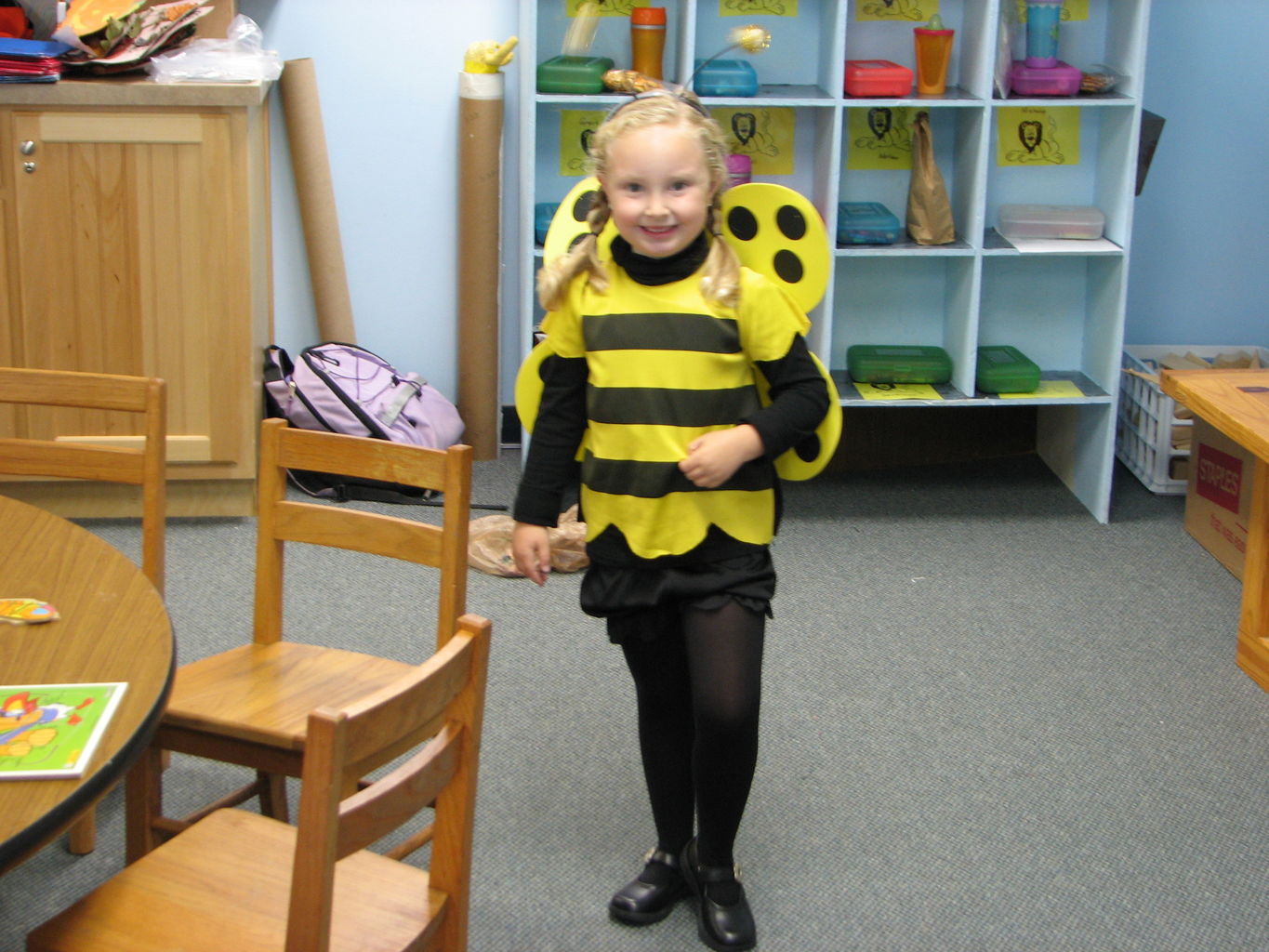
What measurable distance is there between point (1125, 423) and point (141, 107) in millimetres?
2579

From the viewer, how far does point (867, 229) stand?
3504mm

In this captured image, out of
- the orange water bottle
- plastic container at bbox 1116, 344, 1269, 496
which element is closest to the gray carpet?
plastic container at bbox 1116, 344, 1269, 496

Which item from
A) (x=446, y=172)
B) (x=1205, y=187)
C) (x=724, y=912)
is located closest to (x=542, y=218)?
(x=446, y=172)

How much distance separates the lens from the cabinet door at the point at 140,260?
3186mm

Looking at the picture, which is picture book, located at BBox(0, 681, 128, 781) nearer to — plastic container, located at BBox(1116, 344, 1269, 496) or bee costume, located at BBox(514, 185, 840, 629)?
bee costume, located at BBox(514, 185, 840, 629)

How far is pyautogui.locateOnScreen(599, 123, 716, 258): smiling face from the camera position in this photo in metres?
1.66

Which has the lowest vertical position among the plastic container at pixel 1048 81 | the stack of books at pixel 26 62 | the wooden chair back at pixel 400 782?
the wooden chair back at pixel 400 782

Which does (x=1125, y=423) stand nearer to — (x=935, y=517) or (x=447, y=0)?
(x=935, y=517)

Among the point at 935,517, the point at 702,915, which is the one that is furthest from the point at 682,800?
the point at 935,517

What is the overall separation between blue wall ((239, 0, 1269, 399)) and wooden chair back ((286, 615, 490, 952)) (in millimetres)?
2674

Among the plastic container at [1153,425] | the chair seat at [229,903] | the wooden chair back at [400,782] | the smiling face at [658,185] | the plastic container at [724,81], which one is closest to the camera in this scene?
the wooden chair back at [400,782]

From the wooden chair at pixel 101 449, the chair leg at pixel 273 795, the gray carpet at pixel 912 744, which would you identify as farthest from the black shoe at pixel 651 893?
the wooden chair at pixel 101 449

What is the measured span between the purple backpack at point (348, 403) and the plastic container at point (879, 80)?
133 cm

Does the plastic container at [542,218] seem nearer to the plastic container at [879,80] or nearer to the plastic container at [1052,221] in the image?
the plastic container at [879,80]
